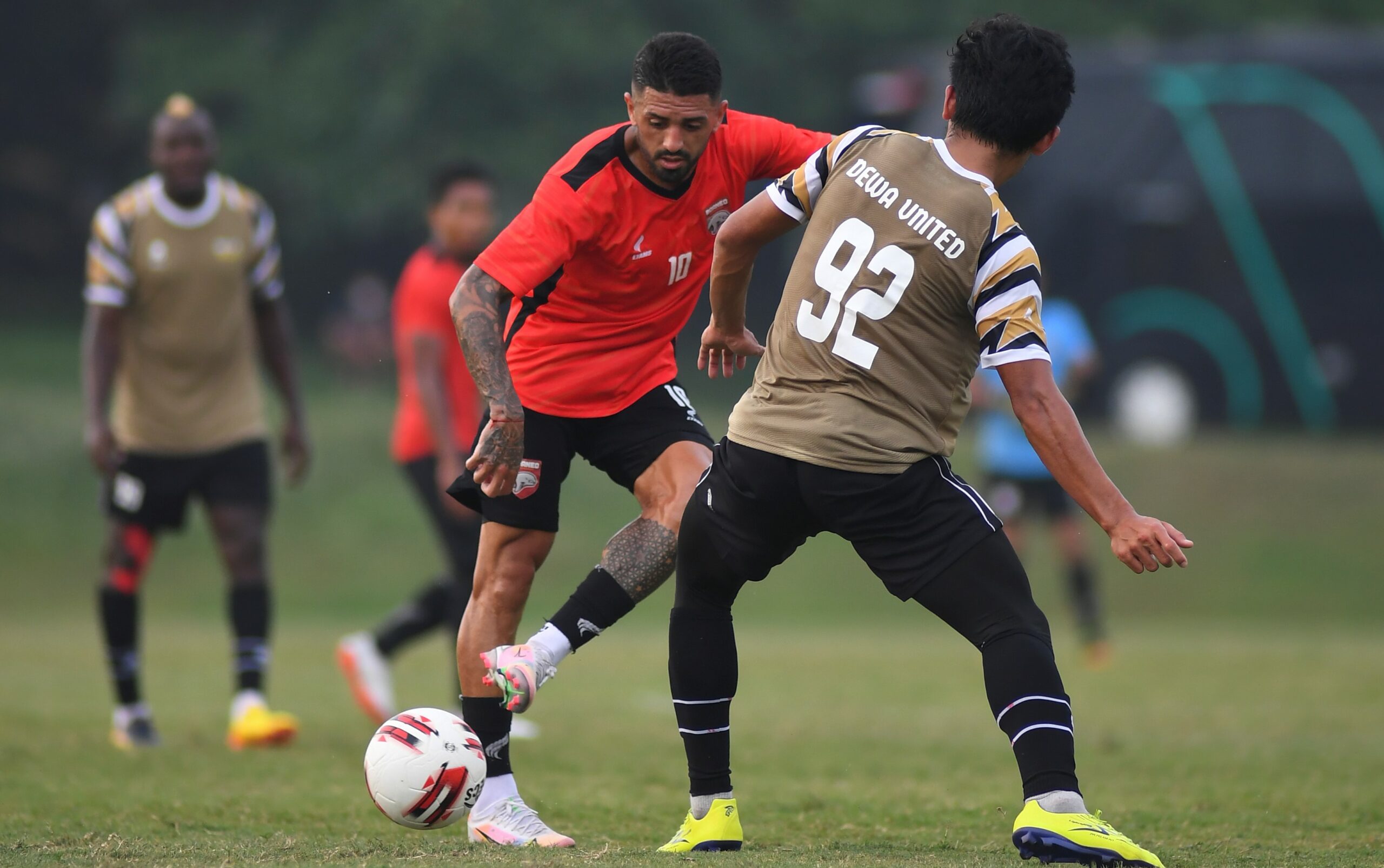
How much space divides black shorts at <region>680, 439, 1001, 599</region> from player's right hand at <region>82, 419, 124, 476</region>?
Result: 3.99 metres

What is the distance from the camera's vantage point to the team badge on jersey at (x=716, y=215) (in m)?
5.43

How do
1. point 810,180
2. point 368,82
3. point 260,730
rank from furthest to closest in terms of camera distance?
point 368,82 → point 260,730 → point 810,180

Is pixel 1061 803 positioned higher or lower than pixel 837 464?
lower

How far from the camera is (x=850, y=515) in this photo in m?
4.65

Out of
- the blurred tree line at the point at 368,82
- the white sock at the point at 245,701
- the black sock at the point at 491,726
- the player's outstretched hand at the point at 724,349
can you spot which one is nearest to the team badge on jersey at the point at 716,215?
the player's outstretched hand at the point at 724,349

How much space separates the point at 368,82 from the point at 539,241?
23282 mm

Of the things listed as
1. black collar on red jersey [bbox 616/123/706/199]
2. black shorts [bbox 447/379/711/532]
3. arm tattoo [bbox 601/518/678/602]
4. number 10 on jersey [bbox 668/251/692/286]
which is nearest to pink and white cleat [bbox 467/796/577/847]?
arm tattoo [bbox 601/518/678/602]

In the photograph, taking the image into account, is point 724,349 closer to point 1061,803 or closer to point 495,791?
point 495,791

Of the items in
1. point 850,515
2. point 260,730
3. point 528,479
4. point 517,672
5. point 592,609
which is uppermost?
point 528,479

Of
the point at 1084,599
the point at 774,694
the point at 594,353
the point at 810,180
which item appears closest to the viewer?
the point at 810,180

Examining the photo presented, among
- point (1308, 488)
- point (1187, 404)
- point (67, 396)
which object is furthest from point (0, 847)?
point (1187, 404)

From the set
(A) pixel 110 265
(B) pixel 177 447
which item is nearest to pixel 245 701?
(B) pixel 177 447

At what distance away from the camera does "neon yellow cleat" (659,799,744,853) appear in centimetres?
484

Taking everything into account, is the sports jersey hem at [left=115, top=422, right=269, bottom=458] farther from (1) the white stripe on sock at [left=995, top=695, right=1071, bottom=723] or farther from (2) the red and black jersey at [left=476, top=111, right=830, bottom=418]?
(1) the white stripe on sock at [left=995, top=695, right=1071, bottom=723]
